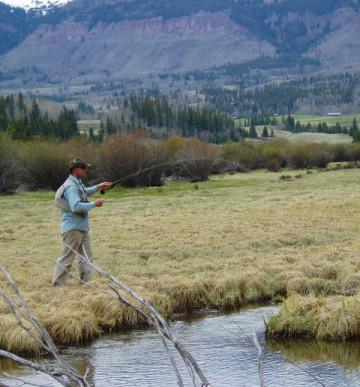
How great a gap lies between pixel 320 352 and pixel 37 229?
14813 mm

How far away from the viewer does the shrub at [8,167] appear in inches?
1617

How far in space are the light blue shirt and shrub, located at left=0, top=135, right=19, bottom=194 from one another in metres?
29.8

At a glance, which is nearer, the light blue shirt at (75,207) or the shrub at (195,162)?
the light blue shirt at (75,207)

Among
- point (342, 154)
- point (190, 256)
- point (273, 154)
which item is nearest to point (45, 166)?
point (190, 256)

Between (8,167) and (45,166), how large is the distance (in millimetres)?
2645

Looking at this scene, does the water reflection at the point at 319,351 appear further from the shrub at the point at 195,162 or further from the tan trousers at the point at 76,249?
the shrub at the point at 195,162

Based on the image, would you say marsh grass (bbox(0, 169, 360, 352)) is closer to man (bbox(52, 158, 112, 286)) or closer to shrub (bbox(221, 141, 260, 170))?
man (bbox(52, 158, 112, 286))

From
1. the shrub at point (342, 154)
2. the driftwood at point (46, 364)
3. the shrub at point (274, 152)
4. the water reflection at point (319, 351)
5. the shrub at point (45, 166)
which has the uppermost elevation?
the driftwood at point (46, 364)

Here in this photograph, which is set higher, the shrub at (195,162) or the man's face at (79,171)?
the man's face at (79,171)

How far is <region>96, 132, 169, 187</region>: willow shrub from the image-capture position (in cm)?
4247

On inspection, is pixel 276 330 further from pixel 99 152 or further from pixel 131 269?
pixel 99 152

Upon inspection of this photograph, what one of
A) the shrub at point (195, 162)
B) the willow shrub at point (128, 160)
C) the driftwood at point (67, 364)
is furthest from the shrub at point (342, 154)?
the driftwood at point (67, 364)

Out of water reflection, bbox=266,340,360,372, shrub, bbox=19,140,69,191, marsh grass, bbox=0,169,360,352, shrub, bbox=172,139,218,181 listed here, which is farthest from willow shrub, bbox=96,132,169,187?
water reflection, bbox=266,340,360,372

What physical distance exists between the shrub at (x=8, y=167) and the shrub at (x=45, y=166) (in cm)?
130
